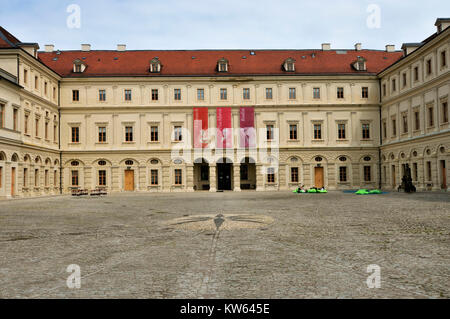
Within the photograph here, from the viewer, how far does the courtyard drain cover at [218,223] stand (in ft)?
39.5

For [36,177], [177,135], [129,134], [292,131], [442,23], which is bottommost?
[36,177]

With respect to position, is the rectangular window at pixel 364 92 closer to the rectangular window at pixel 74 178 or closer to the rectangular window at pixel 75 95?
the rectangular window at pixel 75 95

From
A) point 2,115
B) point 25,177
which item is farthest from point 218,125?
point 2,115

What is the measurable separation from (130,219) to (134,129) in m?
32.2

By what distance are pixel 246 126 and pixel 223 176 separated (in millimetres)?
7592

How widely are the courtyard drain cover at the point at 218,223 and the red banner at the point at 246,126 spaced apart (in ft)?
101

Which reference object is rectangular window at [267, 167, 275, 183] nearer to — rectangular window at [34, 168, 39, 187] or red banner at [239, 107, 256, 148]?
red banner at [239, 107, 256, 148]

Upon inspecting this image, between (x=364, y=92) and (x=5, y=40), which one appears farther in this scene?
(x=364, y=92)

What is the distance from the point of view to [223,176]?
50000 mm

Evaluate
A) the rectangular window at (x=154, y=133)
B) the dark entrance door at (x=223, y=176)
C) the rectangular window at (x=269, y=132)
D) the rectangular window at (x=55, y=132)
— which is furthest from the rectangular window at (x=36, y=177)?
the rectangular window at (x=269, y=132)

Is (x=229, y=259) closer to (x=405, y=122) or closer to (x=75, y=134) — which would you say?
(x=405, y=122)

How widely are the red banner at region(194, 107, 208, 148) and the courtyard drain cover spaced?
101ft

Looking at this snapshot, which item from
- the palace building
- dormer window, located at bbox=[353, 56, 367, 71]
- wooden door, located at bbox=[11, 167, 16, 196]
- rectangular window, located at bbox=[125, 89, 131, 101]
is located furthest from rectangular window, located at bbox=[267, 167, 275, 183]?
wooden door, located at bbox=[11, 167, 16, 196]
